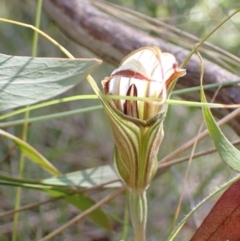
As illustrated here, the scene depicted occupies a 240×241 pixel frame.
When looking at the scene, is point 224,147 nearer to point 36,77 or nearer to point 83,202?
point 36,77

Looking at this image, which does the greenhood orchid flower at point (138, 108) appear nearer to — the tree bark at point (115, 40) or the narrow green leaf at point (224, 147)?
the narrow green leaf at point (224, 147)

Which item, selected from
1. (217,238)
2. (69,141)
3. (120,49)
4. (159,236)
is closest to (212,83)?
(120,49)

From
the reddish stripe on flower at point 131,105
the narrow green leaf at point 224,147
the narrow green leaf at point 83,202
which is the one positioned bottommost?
the narrow green leaf at point 83,202

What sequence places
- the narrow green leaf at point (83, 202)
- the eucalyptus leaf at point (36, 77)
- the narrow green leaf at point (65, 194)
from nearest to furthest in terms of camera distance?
the eucalyptus leaf at point (36, 77)
the narrow green leaf at point (65, 194)
the narrow green leaf at point (83, 202)

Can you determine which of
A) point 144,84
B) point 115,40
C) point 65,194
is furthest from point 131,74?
point 115,40

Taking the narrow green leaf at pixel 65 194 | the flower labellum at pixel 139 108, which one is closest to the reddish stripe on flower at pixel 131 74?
the flower labellum at pixel 139 108

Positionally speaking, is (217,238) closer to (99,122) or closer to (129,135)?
(129,135)

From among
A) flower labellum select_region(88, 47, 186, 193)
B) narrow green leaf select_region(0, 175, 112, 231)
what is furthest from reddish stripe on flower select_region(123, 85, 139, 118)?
narrow green leaf select_region(0, 175, 112, 231)
